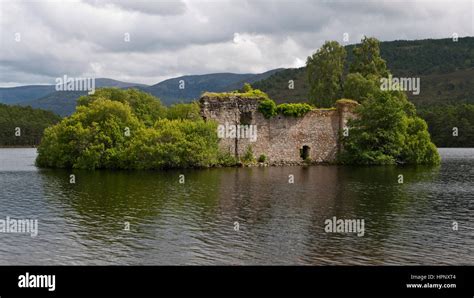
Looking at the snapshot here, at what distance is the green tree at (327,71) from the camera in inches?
2692

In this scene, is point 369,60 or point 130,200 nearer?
point 130,200

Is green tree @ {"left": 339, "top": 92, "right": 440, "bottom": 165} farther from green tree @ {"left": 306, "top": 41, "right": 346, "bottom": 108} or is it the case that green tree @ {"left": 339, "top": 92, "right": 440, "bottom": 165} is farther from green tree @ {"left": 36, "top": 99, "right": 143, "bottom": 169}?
green tree @ {"left": 36, "top": 99, "right": 143, "bottom": 169}

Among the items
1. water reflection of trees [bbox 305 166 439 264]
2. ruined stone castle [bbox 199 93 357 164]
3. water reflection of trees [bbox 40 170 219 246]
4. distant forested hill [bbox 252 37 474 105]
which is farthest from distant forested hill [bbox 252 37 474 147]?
water reflection of trees [bbox 40 170 219 246]

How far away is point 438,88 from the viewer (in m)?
164

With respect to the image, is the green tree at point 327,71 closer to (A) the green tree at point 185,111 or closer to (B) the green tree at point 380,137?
(B) the green tree at point 380,137

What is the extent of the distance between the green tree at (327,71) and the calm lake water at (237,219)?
91.2 ft

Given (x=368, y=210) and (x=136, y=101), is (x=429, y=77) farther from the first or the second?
(x=368, y=210)

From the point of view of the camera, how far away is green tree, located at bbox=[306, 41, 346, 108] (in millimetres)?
68375

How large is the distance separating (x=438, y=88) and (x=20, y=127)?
121m

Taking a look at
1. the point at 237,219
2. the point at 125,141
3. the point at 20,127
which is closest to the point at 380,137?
the point at 125,141

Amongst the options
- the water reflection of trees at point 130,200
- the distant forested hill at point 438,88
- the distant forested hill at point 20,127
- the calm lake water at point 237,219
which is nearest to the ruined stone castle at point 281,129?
the water reflection of trees at point 130,200

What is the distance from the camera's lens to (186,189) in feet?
114

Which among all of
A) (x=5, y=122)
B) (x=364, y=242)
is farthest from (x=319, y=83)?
(x=5, y=122)
